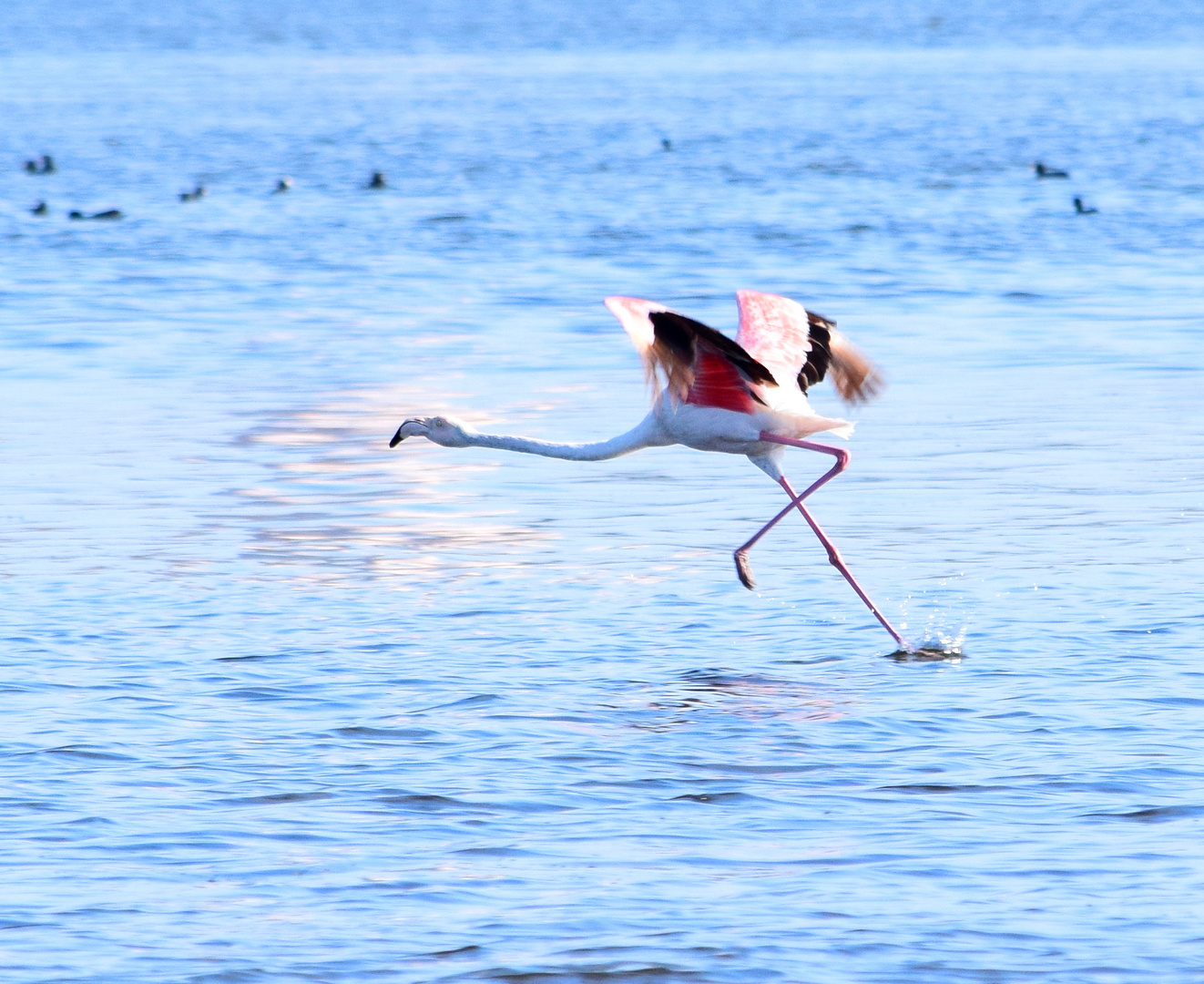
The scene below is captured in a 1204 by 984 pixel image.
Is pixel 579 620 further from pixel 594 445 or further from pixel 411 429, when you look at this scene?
pixel 411 429

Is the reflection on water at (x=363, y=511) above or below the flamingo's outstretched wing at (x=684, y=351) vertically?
below

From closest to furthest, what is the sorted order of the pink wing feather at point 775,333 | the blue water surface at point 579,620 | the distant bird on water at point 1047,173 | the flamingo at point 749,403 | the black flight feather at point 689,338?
the blue water surface at point 579,620, the black flight feather at point 689,338, the flamingo at point 749,403, the pink wing feather at point 775,333, the distant bird on water at point 1047,173

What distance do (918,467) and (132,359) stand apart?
7610mm

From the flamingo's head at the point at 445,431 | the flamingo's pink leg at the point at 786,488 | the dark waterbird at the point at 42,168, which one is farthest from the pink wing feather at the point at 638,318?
the dark waterbird at the point at 42,168

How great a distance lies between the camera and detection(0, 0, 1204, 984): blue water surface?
21.9ft

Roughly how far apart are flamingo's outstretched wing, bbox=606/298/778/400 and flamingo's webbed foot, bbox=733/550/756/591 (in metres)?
0.80

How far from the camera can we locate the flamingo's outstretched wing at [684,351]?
9.34 meters

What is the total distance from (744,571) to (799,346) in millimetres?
1150

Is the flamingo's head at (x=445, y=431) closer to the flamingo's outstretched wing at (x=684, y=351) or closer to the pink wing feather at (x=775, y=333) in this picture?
the flamingo's outstretched wing at (x=684, y=351)

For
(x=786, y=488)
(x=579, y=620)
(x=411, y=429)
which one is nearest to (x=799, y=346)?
(x=786, y=488)

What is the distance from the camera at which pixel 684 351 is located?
9562mm

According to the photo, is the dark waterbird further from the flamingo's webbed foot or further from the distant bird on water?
the flamingo's webbed foot

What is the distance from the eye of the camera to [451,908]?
22.0 feet

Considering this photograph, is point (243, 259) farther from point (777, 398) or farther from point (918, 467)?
point (777, 398)
